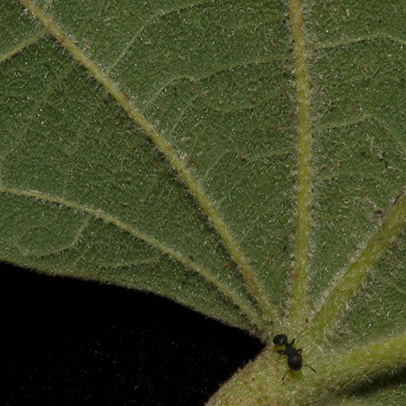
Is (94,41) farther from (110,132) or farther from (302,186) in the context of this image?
(302,186)

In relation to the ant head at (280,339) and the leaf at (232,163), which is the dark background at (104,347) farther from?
the ant head at (280,339)

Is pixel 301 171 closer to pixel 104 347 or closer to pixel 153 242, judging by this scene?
pixel 153 242

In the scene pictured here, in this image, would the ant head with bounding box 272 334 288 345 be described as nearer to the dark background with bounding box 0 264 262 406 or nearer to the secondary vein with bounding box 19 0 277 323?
the secondary vein with bounding box 19 0 277 323

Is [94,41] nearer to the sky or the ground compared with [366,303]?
nearer to the sky

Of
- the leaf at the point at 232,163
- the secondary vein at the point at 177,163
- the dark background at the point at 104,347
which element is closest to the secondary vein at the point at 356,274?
the leaf at the point at 232,163

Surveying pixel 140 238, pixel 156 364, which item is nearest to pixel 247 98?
pixel 140 238

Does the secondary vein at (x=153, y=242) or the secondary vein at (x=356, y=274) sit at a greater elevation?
the secondary vein at (x=153, y=242)
